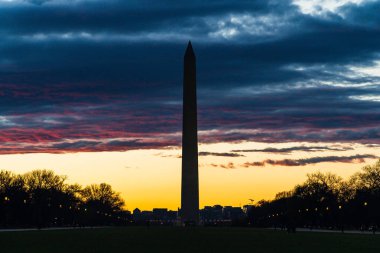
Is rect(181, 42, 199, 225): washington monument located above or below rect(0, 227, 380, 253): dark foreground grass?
above

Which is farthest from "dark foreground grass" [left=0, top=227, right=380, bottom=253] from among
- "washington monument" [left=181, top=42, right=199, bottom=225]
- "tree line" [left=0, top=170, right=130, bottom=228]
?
"tree line" [left=0, top=170, right=130, bottom=228]

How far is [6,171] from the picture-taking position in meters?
135

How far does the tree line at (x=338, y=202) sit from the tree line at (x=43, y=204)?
4090 cm

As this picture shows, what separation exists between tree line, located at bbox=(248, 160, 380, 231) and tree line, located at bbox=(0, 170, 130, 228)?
40.9 metres

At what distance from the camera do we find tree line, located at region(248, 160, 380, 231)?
365 feet

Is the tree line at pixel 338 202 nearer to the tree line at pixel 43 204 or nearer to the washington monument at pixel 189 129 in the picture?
the washington monument at pixel 189 129

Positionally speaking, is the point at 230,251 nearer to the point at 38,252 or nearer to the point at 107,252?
→ the point at 107,252

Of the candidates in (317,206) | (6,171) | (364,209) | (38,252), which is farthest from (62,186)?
(38,252)

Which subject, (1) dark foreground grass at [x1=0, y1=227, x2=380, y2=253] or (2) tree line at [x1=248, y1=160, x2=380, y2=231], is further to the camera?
(2) tree line at [x1=248, y1=160, x2=380, y2=231]

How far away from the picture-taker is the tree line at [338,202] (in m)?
111

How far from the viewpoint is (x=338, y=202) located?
5157 inches

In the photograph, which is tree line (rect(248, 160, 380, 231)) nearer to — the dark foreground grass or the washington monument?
the washington monument

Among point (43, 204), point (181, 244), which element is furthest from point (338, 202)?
point (181, 244)

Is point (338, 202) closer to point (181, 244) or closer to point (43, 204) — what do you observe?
point (43, 204)
